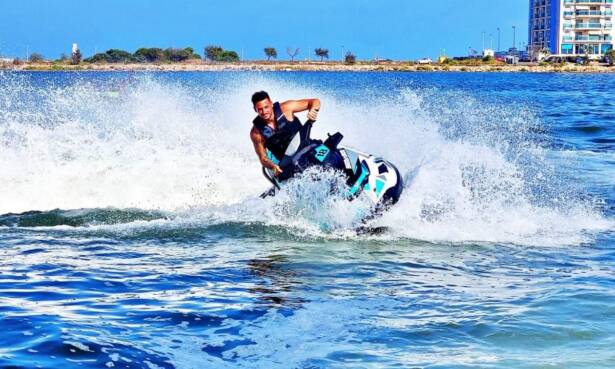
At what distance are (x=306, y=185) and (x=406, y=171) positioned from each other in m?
2.68

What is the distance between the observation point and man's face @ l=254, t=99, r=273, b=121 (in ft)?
34.2

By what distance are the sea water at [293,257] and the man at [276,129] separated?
0.55 m

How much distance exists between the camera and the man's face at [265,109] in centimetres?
1043

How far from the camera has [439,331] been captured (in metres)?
6.91

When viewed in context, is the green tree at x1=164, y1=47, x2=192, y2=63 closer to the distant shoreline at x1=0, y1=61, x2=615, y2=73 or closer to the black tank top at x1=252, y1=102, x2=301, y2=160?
Answer: the distant shoreline at x1=0, y1=61, x2=615, y2=73

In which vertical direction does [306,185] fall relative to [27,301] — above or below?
above

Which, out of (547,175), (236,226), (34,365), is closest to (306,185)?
(236,226)

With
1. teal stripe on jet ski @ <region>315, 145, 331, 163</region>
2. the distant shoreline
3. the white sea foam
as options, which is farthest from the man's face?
the distant shoreline

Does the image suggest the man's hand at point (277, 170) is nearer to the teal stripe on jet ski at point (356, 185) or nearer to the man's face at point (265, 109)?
the man's face at point (265, 109)

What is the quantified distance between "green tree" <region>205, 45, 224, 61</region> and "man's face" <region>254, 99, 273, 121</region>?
477 ft

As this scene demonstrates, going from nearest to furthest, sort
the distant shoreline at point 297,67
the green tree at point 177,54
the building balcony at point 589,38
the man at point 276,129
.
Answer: the man at point 276,129 < the distant shoreline at point 297,67 < the building balcony at point 589,38 < the green tree at point 177,54

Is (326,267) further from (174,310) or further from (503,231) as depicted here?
(503,231)

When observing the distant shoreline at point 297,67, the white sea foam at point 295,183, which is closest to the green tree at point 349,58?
the distant shoreline at point 297,67

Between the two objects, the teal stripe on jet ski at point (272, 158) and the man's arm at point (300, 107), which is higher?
the man's arm at point (300, 107)
